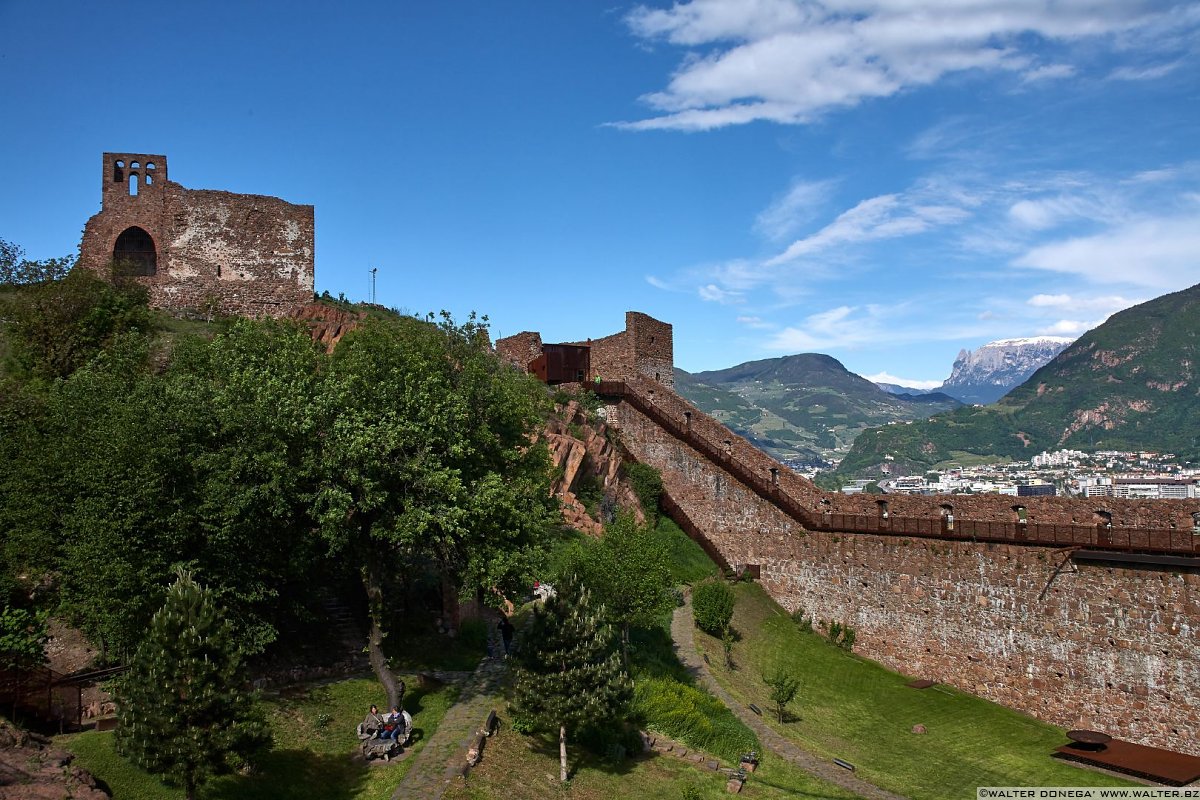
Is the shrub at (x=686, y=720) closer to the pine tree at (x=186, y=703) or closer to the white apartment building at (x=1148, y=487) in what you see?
the pine tree at (x=186, y=703)

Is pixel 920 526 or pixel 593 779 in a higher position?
pixel 920 526

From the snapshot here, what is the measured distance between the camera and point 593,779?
2028cm

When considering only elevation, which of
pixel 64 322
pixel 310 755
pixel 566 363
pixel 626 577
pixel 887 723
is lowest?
pixel 887 723

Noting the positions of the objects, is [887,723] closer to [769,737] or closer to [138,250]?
[769,737]

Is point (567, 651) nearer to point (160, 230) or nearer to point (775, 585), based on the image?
point (775, 585)

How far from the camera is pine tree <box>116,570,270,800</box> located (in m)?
14.2

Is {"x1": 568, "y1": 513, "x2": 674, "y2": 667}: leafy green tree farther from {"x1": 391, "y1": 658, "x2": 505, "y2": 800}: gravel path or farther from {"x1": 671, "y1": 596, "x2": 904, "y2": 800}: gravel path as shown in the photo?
{"x1": 671, "y1": 596, "x2": 904, "y2": 800}: gravel path

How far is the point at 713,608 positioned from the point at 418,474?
16.8 meters

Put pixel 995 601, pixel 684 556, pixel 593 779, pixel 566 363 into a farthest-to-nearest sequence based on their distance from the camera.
→ pixel 566 363 < pixel 684 556 < pixel 995 601 < pixel 593 779

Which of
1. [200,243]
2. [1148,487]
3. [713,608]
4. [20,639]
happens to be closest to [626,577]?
[713,608]

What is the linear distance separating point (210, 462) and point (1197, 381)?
217 metres

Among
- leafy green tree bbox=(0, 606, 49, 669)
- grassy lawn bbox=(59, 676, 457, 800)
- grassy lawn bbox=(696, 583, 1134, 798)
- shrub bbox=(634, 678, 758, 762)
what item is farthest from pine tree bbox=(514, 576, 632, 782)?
leafy green tree bbox=(0, 606, 49, 669)

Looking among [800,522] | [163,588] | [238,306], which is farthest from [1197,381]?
[163,588]

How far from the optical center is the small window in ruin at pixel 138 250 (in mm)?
43312
